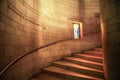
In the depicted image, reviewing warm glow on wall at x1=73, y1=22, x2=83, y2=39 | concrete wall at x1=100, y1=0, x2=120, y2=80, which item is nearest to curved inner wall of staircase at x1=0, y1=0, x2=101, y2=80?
warm glow on wall at x1=73, y1=22, x2=83, y2=39

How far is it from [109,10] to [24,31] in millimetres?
2169

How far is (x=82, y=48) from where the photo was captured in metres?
5.22

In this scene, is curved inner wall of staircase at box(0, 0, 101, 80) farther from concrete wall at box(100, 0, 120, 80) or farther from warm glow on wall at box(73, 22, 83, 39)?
concrete wall at box(100, 0, 120, 80)

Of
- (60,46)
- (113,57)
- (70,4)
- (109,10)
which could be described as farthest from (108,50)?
(70,4)

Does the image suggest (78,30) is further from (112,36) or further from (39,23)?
(112,36)

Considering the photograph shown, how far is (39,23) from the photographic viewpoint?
12.5 feet

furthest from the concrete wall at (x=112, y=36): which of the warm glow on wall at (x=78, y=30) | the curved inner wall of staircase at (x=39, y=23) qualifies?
the warm glow on wall at (x=78, y=30)

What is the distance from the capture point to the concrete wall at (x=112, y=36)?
217 cm

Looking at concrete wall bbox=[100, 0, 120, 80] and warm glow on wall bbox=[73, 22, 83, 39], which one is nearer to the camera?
concrete wall bbox=[100, 0, 120, 80]

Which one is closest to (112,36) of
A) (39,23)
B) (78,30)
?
(39,23)

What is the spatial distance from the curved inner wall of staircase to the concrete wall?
2.08 m

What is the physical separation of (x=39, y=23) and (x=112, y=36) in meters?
2.42

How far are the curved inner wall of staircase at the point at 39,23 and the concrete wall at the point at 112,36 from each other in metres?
2.08

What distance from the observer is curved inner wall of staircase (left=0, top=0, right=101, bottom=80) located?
7.27 feet
